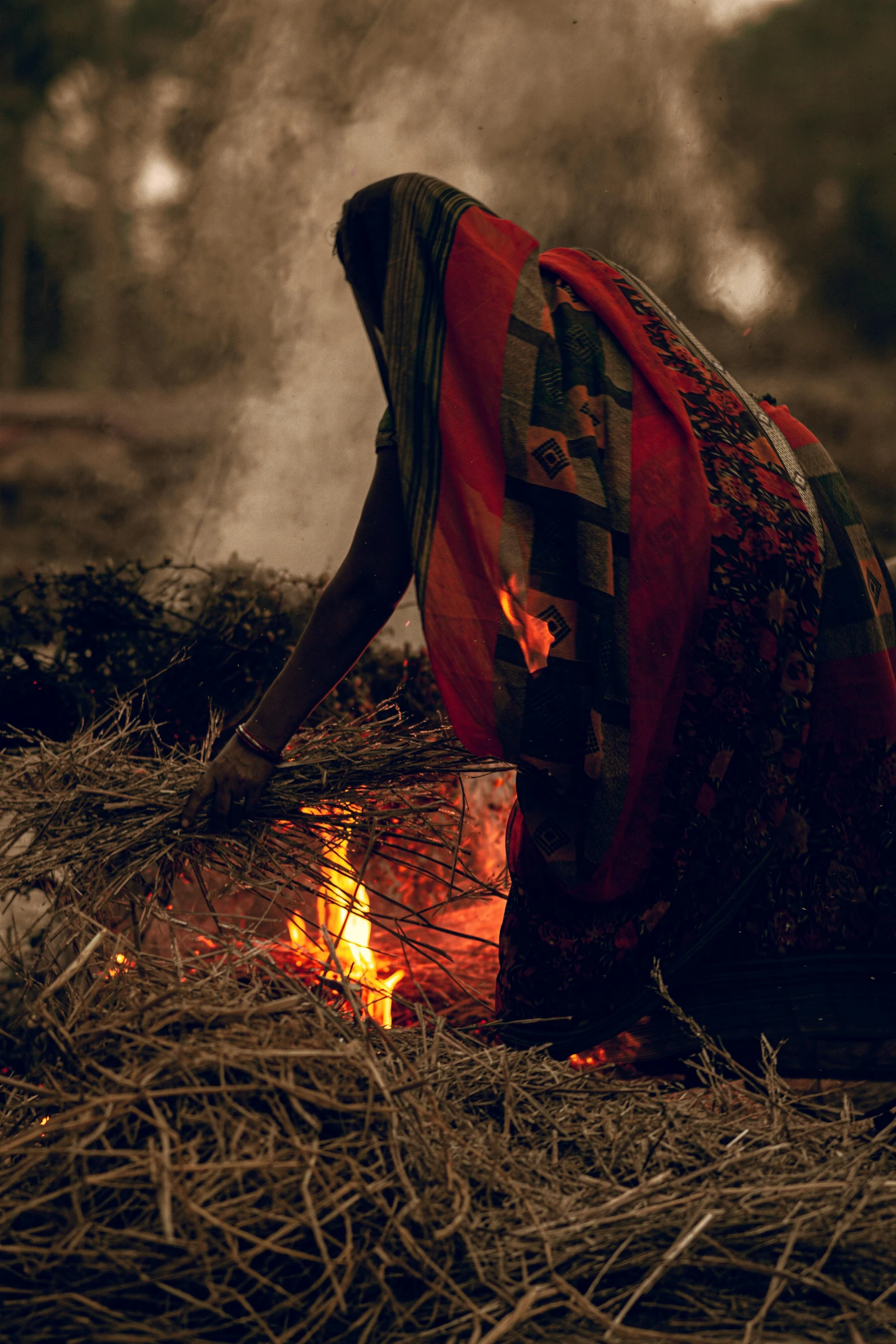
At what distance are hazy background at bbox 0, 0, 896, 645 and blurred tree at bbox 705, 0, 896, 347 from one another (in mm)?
21

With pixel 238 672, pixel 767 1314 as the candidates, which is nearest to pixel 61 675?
pixel 238 672

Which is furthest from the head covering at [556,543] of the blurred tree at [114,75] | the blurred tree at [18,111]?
the blurred tree at [18,111]

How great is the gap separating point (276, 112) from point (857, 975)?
447 centimetres

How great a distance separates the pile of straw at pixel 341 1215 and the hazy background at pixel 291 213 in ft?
10.5

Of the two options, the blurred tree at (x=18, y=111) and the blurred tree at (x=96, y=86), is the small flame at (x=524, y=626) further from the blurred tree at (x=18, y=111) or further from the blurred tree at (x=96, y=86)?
the blurred tree at (x=18, y=111)

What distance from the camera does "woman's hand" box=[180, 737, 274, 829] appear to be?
1501 millimetres

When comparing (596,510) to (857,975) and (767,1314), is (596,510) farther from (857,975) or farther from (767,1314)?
(767,1314)

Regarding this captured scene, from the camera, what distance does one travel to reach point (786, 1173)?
1003 mm

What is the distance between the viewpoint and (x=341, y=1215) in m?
0.87

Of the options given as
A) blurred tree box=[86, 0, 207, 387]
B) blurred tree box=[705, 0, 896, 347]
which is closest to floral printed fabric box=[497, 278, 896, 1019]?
blurred tree box=[705, 0, 896, 347]

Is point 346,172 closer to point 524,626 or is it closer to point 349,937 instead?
point 349,937

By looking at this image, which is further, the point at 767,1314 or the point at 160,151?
the point at 160,151

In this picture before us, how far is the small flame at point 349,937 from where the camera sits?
142 cm

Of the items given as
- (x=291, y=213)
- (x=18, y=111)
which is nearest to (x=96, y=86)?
(x=18, y=111)
